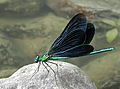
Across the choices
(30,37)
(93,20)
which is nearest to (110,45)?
(93,20)

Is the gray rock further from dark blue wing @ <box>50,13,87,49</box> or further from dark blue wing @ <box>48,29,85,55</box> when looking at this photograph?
dark blue wing @ <box>50,13,87,49</box>

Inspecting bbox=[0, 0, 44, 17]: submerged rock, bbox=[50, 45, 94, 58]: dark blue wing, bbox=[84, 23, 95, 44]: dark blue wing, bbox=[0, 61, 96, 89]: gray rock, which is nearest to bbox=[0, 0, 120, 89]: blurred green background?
bbox=[0, 0, 44, 17]: submerged rock

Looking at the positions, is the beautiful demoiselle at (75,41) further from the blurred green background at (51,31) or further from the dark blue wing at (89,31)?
the blurred green background at (51,31)

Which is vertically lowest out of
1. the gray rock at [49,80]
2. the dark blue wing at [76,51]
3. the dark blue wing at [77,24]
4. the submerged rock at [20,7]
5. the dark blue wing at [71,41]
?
the gray rock at [49,80]

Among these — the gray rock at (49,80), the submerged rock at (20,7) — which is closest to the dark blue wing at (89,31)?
the gray rock at (49,80)

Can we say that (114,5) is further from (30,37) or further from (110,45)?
(30,37)
